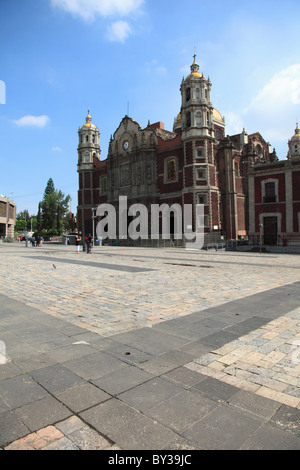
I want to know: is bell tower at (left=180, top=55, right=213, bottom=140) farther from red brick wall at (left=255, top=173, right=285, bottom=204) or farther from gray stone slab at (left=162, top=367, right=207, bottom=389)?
gray stone slab at (left=162, top=367, right=207, bottom=389)

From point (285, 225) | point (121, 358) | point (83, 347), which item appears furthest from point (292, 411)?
point (285, 225)

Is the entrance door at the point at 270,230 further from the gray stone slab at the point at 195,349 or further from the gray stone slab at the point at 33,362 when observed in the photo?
the gray stone slab at the point at 33,362

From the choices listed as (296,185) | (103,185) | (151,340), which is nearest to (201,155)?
(296,185)

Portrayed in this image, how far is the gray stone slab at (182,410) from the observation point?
94.9 inches

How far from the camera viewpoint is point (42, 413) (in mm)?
2545

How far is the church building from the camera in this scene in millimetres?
35938

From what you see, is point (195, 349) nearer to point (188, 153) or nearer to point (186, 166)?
point (186, 166)

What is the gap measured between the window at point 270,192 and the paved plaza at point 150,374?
25.9 meters

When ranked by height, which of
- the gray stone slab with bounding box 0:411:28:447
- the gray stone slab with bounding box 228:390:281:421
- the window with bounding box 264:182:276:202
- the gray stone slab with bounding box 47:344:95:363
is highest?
→ the window with bounding box 264:182:276:202

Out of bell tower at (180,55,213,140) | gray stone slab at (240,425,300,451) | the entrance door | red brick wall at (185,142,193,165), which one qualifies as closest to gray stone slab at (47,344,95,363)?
gray stone slab at (240,425,300,451)

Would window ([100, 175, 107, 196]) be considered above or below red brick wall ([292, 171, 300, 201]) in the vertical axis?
above

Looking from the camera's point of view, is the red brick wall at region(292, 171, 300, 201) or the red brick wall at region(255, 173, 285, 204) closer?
the red brick wall at region(292, 171, 300, 201)

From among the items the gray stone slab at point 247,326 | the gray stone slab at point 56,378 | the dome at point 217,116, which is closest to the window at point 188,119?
the dome at point 217,116

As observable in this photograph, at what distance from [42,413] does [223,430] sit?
1.50 m
